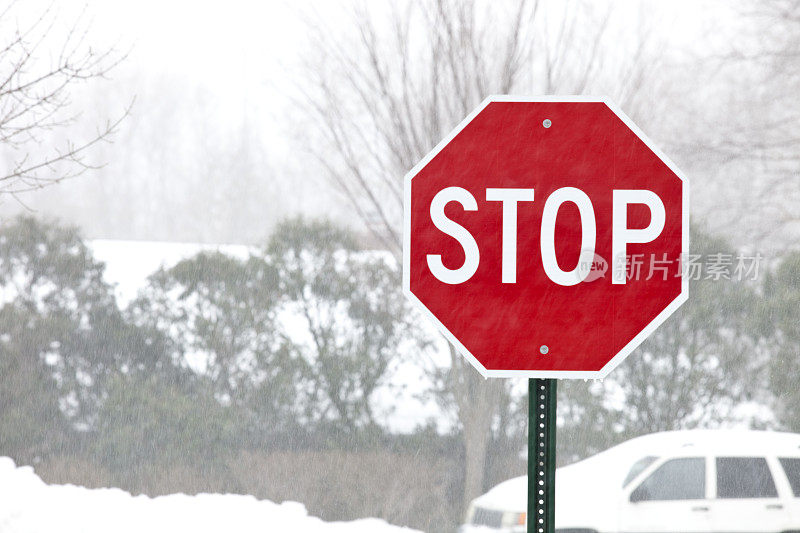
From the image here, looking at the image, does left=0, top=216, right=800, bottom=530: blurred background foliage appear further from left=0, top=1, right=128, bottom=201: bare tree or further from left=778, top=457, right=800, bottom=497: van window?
left=0, top=1, right=128, bottom=201: bare tree

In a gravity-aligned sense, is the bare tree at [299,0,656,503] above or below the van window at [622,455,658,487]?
above

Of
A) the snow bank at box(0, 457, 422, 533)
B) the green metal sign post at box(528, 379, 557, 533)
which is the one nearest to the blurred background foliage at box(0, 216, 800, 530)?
the snow bank at box(0, 457, 422, 533)

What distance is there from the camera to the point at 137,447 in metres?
4.84

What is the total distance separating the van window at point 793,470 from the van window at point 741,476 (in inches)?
6.6

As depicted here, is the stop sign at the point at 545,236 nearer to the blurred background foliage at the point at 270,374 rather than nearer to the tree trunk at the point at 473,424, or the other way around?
the blurred background foliage at the point at 270,374

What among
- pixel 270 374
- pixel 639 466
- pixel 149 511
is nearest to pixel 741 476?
pixel 639 466

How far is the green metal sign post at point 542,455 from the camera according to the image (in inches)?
57.9

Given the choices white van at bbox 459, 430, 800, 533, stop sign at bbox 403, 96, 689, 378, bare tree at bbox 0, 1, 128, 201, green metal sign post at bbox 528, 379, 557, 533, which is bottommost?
white van at bbox 459, 430, 800, 533

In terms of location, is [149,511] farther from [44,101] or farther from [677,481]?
[677,481]

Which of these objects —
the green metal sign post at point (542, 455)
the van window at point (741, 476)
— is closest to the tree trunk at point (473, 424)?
the van window at point (741, 476)

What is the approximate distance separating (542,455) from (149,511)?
13.1 ft

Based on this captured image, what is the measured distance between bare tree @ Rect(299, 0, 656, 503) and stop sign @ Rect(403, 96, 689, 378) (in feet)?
11.7

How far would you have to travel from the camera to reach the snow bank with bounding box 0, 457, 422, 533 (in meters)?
4.77

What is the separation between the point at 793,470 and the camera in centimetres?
493
